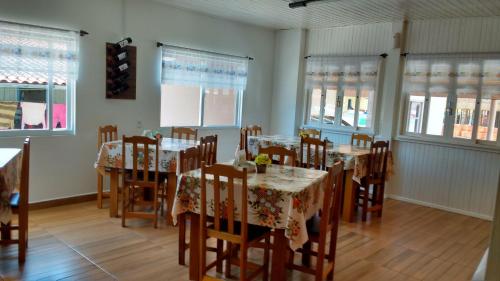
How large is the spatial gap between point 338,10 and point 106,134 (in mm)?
3366

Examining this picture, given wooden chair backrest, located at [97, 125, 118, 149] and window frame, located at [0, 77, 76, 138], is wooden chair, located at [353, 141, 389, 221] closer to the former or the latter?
wooden chair backrest, located at [97, 125, 118, 149]

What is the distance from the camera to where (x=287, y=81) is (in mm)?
6812

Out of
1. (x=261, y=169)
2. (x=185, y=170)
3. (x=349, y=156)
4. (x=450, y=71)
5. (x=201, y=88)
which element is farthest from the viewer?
(x=201, y=88)

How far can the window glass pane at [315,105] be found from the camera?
6562 mm

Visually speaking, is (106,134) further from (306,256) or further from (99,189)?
(306,256)

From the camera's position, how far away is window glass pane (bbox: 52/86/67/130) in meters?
4.41

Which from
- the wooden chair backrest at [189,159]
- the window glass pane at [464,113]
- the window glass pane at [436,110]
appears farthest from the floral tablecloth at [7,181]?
the window glass pane at [464,113]

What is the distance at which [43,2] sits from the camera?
412 centimetres

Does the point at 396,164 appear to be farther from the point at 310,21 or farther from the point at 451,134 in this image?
the point at 310,21

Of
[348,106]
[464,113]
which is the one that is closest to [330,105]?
[348,106]

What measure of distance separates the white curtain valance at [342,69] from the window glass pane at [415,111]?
64 cm

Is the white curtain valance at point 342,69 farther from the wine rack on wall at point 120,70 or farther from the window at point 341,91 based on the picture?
the wine rack on wall at point 120,70

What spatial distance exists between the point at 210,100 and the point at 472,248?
4.06 meters

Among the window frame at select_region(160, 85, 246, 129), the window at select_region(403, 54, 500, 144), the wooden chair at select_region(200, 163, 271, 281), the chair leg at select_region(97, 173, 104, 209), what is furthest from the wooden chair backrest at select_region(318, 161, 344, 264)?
the window frame at select_region(160, 85, 246, 129)
